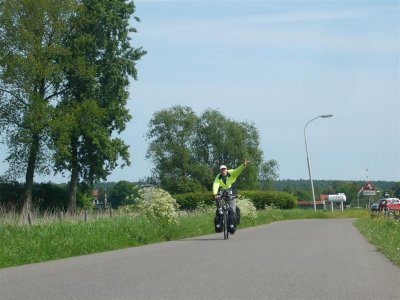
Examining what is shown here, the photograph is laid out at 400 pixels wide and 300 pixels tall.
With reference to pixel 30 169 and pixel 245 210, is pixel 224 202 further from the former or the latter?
pixel 30 169

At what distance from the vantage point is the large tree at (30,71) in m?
51.9

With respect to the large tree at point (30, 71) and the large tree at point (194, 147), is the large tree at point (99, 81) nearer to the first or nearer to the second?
the large tree at point (30, 71)

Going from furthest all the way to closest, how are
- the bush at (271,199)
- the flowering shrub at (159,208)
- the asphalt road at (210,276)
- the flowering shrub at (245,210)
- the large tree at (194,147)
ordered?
the large tree at (194,147)
the bush at (271,199)
the flowering shrub at (245,210)
the flowering shrub at (159,208)
the asphalt road at (210,276)

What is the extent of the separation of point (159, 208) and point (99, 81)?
1307 inches

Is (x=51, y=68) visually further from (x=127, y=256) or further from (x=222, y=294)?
(x=222, y=294)

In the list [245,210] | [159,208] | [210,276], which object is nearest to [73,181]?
[245,210]

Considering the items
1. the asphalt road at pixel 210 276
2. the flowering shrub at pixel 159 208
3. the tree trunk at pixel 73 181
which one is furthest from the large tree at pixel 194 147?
the asphalt road at pixel 210 276

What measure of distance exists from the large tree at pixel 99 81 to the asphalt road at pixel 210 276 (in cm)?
3773

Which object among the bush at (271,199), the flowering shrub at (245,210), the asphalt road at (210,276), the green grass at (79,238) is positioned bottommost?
the asphalt road at (210,276)

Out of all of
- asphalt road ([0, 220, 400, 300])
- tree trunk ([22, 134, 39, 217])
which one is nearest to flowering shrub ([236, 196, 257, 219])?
tree trunk ([22, 134, 39, 217])

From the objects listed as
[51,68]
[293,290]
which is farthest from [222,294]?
[51,68]

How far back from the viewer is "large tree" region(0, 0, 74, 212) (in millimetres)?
51875

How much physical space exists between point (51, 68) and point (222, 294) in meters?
44.0

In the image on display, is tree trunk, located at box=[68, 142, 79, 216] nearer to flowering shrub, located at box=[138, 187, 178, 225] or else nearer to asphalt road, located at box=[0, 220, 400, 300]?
flowering shrub, located at box=[138, 187, 178, 225]
